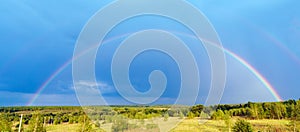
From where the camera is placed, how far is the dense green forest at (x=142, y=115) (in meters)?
11.6

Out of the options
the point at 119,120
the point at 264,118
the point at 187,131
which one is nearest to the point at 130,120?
the point at 119,120

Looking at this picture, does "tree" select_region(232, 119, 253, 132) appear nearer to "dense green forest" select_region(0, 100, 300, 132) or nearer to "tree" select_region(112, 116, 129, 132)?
"dense green forest" select_region(0, 100, 300, 132)

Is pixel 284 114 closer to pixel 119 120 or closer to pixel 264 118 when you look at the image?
pixel 264 118

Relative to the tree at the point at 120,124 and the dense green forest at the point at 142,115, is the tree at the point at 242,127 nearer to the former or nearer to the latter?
the dense green forest at the point at 142,115

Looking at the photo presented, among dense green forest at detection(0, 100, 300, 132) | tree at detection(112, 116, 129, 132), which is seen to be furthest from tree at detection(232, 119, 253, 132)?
tree at detection(112, 116, 129, 132)

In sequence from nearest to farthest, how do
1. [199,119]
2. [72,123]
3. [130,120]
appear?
[130,120] < [199,119] < [72,123]

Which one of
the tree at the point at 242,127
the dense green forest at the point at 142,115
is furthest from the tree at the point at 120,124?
the tree at the point at 242,127

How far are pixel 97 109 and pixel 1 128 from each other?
368 inches

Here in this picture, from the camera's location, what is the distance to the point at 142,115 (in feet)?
65.6

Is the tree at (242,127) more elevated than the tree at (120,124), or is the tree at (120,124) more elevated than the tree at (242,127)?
the tree at (120,124)

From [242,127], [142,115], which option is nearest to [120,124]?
[142,115]

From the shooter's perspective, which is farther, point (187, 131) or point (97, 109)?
point (187, 131)

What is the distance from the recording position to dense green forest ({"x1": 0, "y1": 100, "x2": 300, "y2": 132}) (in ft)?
38.0

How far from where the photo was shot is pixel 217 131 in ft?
71.2
